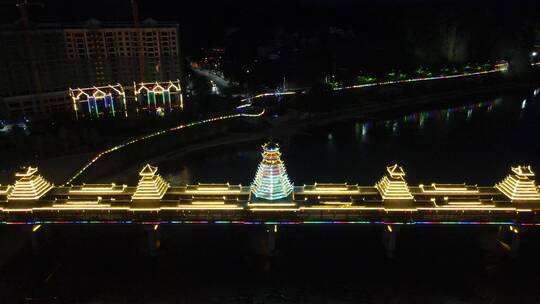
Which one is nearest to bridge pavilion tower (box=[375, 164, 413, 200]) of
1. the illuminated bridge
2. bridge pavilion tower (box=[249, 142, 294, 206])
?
the illuminated bridge

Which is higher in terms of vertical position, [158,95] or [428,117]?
[158,95]
